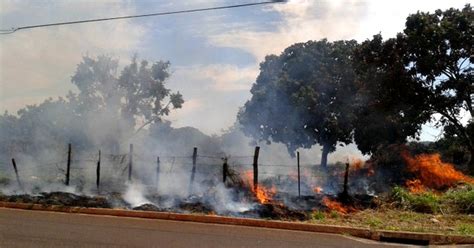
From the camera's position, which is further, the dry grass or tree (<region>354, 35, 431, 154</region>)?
tree (<region>354, 35, 431, 154</region>)

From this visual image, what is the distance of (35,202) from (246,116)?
21226mm

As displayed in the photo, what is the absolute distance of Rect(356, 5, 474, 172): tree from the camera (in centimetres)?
2227

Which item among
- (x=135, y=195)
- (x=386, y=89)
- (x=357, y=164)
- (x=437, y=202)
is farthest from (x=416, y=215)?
(x=357, y=164)

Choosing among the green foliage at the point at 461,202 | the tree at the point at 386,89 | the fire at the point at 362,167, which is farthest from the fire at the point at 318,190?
the tree at the point at 386,89

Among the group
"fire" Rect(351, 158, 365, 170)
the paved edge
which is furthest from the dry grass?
"fire" Rect(351, 158, 365, 170)

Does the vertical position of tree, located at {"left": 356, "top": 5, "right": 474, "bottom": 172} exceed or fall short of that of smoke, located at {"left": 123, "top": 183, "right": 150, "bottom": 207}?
it exceeds it

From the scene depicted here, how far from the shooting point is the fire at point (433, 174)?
63.2 feet

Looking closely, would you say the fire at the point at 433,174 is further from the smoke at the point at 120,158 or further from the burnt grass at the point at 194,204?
the burnt grass at the point at 194,204

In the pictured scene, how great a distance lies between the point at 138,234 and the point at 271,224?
3.37 meters

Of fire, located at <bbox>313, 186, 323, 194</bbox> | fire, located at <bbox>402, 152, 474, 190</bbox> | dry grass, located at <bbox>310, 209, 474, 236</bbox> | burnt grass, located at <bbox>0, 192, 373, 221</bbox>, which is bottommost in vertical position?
dry grass, located at <bbox>310, 209, 474, 236</bbox>

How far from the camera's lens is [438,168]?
20.0 meters

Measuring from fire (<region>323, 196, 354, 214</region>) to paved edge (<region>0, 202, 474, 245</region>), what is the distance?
10.8 ft

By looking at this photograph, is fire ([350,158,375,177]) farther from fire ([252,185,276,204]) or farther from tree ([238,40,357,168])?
fire ([252,185,276,204])

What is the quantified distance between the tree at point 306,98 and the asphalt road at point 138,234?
20.5m
